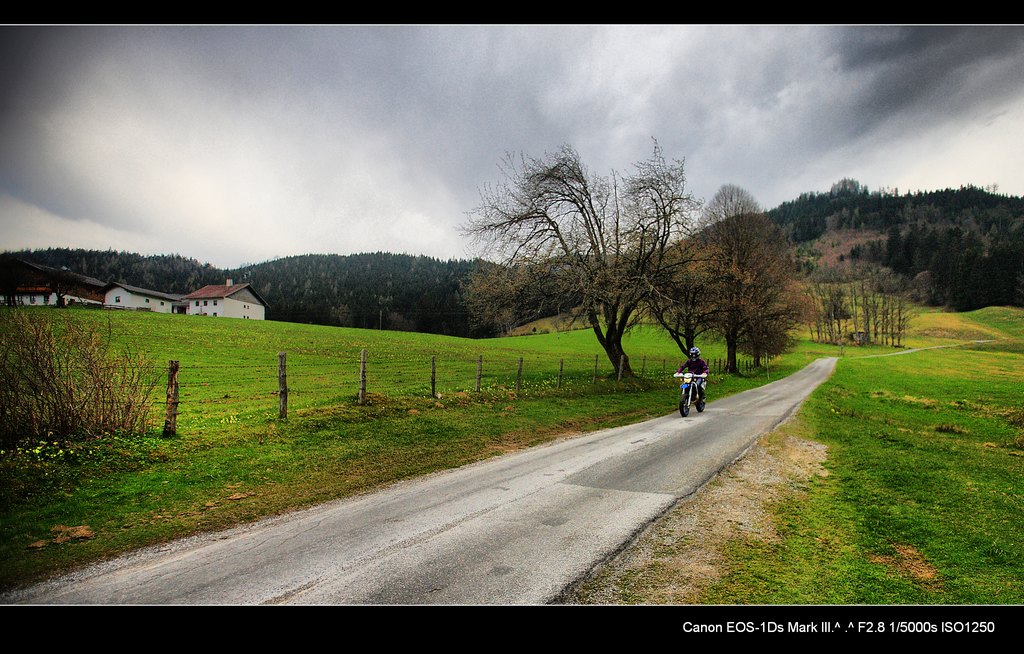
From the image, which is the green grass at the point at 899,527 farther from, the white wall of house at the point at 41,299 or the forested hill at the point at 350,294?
the forested hill at the point at 350,294

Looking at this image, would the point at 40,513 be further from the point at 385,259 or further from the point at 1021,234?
the point at 385,259

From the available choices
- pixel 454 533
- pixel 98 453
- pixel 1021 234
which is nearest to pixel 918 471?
pixel 454 533

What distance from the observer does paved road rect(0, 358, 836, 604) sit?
11.9ft

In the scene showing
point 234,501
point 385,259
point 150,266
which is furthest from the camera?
point 385,259

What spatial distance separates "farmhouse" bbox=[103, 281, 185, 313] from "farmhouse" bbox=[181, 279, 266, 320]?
7.75ft

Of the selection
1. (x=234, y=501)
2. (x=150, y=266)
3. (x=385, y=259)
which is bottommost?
(x=234, y=501)

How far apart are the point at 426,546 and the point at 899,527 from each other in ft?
18.6

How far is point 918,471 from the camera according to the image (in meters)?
7.52

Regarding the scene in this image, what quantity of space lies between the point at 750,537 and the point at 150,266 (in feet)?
332

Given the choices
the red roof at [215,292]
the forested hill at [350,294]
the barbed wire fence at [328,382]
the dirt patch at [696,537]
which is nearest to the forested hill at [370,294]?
the forested hill at [350,294]

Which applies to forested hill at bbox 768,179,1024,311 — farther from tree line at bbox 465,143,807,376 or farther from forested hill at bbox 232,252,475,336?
forested hill at bbox 232,252,475,336

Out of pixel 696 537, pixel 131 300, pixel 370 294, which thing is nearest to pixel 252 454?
pixel 696 537

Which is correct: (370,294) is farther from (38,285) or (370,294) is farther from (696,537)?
(696,537)
